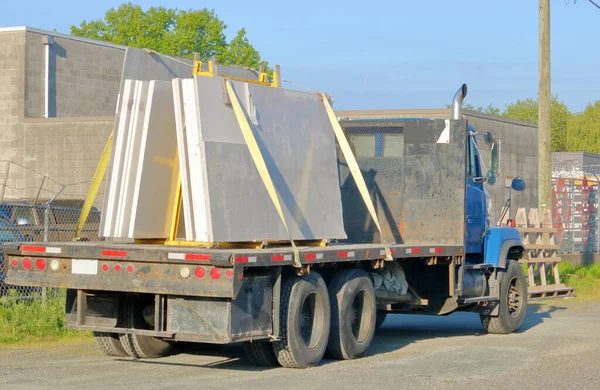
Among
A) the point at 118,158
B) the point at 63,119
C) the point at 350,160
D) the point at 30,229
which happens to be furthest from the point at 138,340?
the point at 63,119

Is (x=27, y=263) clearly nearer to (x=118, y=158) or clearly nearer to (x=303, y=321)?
(x=118, y=158)

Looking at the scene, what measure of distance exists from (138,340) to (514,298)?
630 centimetres

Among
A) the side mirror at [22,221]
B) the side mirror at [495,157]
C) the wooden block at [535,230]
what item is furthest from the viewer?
the wooden block at [535,230]

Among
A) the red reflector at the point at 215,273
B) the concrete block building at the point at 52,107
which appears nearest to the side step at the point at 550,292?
the red reflector at the point at 215,273

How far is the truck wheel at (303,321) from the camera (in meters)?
10.4

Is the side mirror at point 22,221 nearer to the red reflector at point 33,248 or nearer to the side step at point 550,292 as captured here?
the red reflector at point 33,248

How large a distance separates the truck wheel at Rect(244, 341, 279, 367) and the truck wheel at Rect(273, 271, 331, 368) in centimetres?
17

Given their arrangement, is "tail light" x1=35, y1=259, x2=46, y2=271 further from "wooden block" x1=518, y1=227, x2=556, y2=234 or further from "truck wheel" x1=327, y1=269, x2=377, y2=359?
"wooden block" x1=518, y1=227, x2=556, y2=234

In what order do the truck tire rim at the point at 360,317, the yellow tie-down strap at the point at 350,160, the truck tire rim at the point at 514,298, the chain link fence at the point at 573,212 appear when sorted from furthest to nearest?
the chain link fence at the point at 573,212
the truck tire rim at the point at 514,298
the truck tire rim at the point at 360,317
the yellow tie-down strap at the point at 350,160

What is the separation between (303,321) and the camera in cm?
1091

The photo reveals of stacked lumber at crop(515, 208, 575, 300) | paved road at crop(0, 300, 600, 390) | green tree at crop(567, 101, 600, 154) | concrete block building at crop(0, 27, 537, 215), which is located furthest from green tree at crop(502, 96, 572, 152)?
paved road at crop(0, 300, 600, 390)

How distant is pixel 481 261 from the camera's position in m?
14.9

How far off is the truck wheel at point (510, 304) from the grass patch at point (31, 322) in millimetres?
5775

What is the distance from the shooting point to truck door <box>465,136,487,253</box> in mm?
14289
